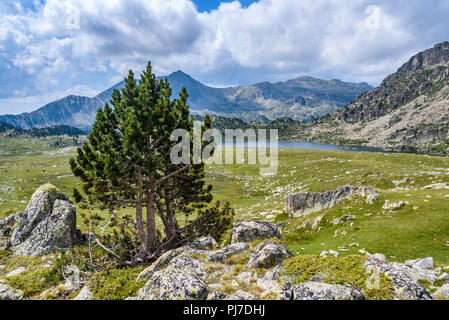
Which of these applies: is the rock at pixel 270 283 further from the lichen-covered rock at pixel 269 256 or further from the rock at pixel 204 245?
the rock at pixel 204 245

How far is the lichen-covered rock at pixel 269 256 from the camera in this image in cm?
1185

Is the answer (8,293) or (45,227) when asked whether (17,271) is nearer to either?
(45,227)

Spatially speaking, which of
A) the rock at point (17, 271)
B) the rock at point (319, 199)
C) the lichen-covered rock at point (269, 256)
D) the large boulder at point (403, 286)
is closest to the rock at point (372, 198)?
the rock at point (319, 199)

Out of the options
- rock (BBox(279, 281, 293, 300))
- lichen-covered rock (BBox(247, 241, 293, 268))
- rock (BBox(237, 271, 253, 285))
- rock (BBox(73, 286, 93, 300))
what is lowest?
rock (BBox(73, 286, 93, 300))

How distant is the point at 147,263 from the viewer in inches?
750

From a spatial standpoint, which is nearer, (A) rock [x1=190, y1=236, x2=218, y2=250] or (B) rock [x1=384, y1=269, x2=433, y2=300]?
(B) rock [x1=384, y1=269, x2=433, y2=300]

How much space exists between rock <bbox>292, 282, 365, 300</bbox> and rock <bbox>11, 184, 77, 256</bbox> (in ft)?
81.1

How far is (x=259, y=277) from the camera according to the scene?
11016 mm

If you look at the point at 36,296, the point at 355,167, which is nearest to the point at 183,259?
the point at 36,296

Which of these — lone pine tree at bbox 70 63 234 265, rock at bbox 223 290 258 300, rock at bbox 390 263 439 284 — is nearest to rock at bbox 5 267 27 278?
lone pine tree at bbox 70 63 234 265

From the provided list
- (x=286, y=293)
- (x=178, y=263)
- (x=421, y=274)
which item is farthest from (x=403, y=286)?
(x=178, y=263)

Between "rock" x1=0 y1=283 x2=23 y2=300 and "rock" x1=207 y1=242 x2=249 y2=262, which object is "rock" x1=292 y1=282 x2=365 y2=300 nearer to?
"rock" x1=207 y1=242 x2=249 y2=262

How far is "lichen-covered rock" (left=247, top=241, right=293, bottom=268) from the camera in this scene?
38.9 ft
